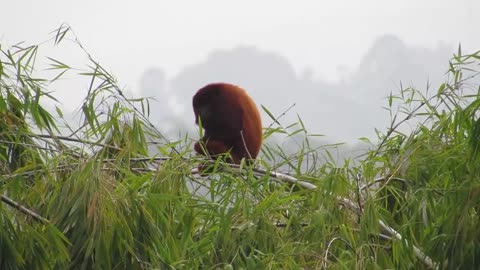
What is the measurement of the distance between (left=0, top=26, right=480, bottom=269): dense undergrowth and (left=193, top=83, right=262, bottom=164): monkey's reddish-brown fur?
1.39m

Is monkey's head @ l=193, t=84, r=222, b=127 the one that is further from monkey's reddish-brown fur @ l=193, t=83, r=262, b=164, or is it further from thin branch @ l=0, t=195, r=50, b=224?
thin branch @ l=0, t=195, r=50, b=224

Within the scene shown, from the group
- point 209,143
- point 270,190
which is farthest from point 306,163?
point 209,143

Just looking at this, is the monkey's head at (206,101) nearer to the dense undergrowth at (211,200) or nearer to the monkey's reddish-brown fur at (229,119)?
the monkey's reddish-brown fur at (229,119)

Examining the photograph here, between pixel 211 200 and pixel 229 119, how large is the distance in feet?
7.11

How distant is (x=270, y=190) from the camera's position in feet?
15.1

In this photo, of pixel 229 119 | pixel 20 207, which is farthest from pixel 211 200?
pixel 229 119

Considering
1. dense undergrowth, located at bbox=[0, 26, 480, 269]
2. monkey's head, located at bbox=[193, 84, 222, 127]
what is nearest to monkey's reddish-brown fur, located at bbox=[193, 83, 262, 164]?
monkey's head, located at bbox=[193, 84, 222, 127]

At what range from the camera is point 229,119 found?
649 cm

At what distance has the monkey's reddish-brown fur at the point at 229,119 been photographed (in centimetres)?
630

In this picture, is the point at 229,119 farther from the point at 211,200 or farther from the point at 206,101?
the point at 211,200

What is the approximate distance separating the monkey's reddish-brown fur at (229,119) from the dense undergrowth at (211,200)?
139cm

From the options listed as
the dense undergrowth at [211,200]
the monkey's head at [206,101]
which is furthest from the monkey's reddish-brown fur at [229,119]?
the dense undergrowth at [211,200]

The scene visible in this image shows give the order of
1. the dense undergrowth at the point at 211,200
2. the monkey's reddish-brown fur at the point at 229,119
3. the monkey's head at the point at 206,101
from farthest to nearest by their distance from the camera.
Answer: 1. the monkey's head at the point at 206,101
2. the monkey's reddish-brown fur at the point at 229,119
3. the dense undergrowth at the point at 211,200

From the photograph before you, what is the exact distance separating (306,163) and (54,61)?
44.9 inches
